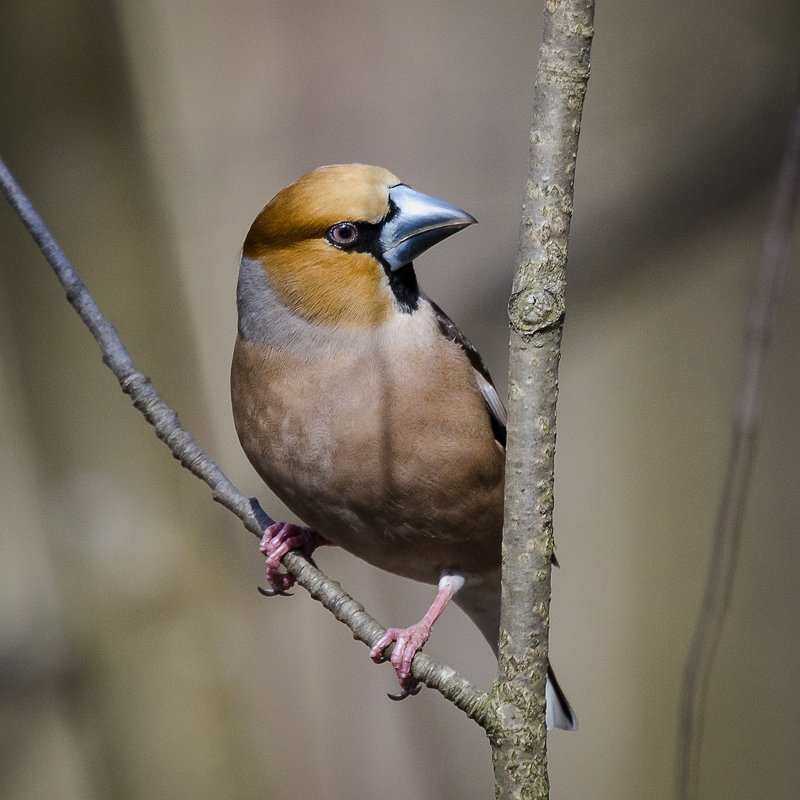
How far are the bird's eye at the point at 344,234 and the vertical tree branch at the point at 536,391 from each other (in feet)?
3.13

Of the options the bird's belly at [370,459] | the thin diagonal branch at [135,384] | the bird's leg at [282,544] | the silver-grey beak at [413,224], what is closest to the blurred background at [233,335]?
the bird's leg at [282,544]

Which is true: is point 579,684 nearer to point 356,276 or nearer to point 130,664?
point 130,664

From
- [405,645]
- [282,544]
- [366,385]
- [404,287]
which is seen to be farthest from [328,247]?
[405,645]

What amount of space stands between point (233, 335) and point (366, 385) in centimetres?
183

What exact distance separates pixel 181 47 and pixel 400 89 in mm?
907

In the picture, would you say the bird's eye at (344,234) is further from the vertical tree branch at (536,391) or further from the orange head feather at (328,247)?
the vertical tree branch at (536,391)

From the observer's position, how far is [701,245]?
392 cm

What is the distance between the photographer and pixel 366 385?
2316 mm

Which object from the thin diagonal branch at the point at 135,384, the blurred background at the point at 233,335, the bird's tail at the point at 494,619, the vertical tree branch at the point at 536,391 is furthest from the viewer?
the blurred background at the point at 233,335

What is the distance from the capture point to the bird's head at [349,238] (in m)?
2.34

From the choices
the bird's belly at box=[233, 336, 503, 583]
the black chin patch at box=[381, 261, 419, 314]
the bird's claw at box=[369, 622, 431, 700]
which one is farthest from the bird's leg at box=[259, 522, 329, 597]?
the black chin patch at box=[381, 261, 419, 314]

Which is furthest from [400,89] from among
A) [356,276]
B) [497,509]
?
[497,509]

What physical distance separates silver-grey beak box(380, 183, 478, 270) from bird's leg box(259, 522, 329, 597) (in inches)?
29.8

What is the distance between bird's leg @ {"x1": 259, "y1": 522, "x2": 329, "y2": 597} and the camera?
258cm
